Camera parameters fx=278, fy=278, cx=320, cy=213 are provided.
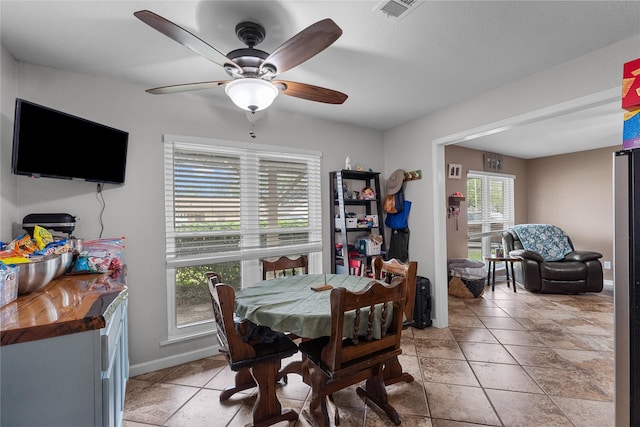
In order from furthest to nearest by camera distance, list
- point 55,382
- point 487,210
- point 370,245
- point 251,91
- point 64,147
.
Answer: point 487,210 < point 370,245 < point 64,147 < point 251,91 < point 55,382

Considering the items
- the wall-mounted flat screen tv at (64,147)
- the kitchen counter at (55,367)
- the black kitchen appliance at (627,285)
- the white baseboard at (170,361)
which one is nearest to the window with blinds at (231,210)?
the white baseboard at (170,361)

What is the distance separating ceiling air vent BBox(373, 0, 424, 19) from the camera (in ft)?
4.95

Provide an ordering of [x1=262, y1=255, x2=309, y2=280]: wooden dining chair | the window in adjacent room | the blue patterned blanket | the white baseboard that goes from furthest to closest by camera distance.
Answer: the window in adjacent room, the blue patterned blanket, [x1=262, y1=255, x2=309, y2=280]: wooden dining chair, the white baseboard

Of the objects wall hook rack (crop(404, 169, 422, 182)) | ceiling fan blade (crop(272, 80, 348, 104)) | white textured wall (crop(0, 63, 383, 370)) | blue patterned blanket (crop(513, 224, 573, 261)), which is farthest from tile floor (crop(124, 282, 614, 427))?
ceiling fan blade (crop(272, 80, 348, 104))

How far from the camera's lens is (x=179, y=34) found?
1236 millimetres

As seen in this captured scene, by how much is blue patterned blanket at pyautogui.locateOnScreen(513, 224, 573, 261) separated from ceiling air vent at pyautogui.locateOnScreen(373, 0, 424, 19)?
4.69 m

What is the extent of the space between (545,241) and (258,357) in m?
5.31

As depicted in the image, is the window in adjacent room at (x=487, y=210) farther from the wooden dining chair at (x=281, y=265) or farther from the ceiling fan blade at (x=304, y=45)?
the ceiling fan blade at (x=304, y=45)

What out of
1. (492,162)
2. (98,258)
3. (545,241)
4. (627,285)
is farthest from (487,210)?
(98,258)

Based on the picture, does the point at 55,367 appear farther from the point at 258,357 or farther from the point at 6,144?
the point at 6,144

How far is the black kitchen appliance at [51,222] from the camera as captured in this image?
6.03 ft

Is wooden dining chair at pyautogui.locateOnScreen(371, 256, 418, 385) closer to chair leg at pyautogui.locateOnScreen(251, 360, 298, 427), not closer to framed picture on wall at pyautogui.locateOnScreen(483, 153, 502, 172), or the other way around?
chair leg at pyautogui.locateOnScreen(251, 360, 298, 427)

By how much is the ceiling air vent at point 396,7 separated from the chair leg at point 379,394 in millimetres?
2137

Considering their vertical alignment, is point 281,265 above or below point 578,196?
below
